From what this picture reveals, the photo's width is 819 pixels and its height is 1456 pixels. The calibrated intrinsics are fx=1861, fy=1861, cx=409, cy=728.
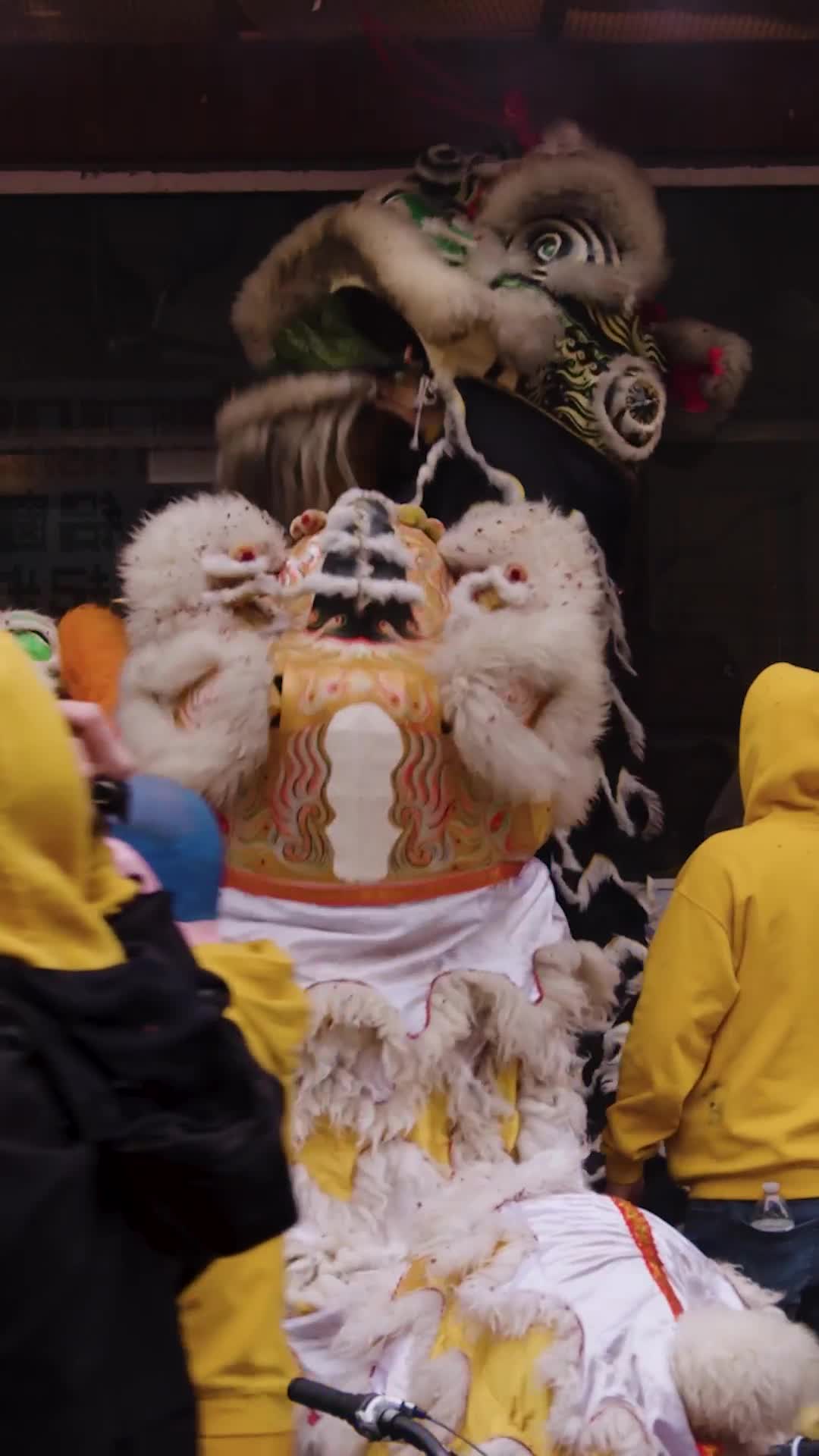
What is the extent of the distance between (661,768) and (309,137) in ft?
3.87

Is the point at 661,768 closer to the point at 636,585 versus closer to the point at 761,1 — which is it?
the point at 636,585

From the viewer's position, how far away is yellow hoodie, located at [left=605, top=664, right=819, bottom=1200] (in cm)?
247

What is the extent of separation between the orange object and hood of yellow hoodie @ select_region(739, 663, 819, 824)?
2.97ft

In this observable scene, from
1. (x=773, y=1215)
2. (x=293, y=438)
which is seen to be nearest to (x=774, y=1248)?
(x=773, y=1215)

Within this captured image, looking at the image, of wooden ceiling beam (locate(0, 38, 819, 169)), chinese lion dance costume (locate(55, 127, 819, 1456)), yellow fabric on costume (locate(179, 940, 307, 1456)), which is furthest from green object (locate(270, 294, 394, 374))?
yellow fabric on costume (locate(179, 940, 307, 1456))

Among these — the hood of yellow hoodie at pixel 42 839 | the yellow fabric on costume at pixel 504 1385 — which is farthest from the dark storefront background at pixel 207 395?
the hood of yellow hoodie at pixel 42 839

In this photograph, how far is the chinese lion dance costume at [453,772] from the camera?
1.74 metres

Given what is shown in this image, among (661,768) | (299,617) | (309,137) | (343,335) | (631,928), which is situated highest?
(309,137)

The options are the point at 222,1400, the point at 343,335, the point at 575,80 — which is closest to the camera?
the point at 222,1400

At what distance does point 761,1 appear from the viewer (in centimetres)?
292

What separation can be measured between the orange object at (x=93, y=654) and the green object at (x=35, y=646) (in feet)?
0.17

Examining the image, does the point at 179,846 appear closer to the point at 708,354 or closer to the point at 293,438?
the point at 293,438

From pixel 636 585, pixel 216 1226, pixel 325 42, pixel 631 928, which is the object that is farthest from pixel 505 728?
pixel 325 42

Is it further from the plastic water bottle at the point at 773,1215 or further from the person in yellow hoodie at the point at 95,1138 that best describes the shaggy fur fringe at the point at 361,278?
the person in yellow hoodie at the point at 95,1138
